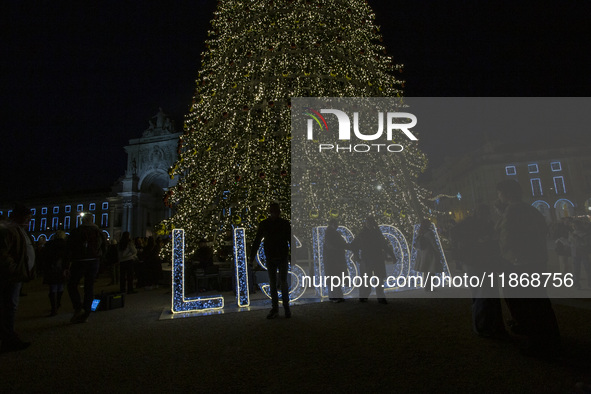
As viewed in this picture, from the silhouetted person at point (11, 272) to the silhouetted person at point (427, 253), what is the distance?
8.24 m

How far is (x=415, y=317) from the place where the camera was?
5742 millimetres

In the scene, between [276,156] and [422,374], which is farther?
[276,156]

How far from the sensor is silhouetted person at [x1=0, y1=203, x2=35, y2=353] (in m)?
4.59

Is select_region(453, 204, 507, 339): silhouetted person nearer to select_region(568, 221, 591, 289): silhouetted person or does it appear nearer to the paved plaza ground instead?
the paved plaza ground

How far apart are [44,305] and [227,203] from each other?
216 inches

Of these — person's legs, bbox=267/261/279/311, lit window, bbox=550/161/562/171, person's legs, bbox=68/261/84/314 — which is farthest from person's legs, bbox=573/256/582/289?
lit window, bbox=550/161/562/171

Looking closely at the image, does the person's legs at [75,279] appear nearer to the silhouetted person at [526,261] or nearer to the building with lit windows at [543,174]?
the silhouetted person at [526,261]

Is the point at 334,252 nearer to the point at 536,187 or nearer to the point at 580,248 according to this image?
the point at 580,248

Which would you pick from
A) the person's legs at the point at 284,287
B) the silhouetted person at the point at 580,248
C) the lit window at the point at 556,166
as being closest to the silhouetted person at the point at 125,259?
the person's legs at the point at 284,287

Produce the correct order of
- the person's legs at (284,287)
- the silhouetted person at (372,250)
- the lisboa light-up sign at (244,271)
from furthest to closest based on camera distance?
1. the silhouetted person at (372,250)
2. the lisboa light-up sign at (244,271)
3. the person's legs at (284,287)

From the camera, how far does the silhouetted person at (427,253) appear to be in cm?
909

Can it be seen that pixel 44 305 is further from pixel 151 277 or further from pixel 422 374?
pixel 422 374

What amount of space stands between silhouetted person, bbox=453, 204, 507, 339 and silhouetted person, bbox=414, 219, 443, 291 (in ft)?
13.5

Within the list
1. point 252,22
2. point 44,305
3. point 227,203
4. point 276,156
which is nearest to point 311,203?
point 276,156
